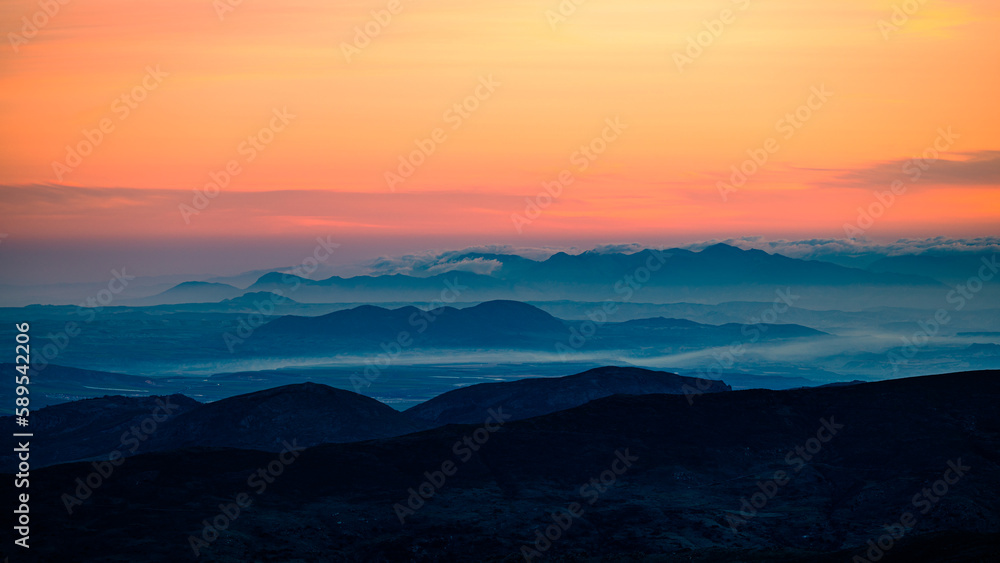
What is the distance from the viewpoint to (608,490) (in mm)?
131125

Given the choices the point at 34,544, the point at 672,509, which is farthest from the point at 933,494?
the point at 34,544

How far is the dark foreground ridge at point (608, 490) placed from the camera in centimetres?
10628

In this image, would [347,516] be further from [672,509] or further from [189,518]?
[672,509]

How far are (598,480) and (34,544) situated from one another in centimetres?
6682

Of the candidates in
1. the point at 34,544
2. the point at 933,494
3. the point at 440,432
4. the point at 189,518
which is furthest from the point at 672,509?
the point at 34,544

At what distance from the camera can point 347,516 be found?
118 metres

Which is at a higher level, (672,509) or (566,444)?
(566,444)

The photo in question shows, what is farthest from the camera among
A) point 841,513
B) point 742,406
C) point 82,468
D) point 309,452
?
point 742,406

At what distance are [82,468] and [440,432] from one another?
47.8m

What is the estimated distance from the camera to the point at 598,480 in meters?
136

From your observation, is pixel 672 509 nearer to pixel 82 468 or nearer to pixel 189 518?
pixel 189 518

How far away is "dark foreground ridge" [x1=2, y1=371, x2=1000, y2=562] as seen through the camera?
349ft

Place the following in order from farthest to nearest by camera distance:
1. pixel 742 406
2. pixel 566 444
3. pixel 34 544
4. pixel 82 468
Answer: pixel 742 406, pixel 566 444, pixel 82 468, pixel 34 544

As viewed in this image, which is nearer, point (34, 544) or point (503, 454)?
point (34, 544)
